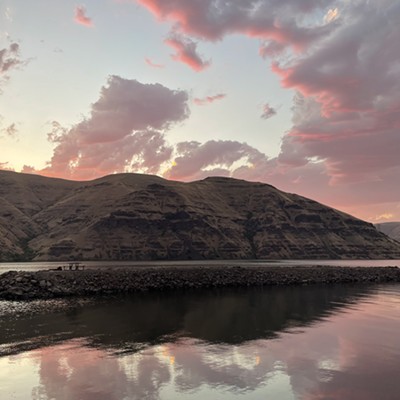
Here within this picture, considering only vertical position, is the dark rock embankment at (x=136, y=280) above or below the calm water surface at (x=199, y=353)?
above

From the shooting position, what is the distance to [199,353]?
27328mm

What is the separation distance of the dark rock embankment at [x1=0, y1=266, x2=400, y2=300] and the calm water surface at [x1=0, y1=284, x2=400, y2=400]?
1544cm

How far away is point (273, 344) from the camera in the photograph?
30172 millimetres

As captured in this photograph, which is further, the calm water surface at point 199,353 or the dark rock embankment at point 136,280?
the dark rock embankment at point 136,280

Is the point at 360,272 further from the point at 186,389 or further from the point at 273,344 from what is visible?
the point at 186,389

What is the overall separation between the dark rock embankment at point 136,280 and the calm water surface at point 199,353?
15437 mm

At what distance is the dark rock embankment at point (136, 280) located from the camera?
65.6 m

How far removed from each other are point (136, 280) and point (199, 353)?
172ft

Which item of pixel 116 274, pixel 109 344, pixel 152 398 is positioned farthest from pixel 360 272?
pixel 152 398

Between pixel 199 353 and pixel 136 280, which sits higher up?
pixel 136 280

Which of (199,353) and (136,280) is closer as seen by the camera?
(199,353)

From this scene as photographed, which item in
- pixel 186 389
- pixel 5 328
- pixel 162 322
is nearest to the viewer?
pixel 186 389

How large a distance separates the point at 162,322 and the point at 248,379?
19.9m

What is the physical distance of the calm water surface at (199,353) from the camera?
66.3 feet
